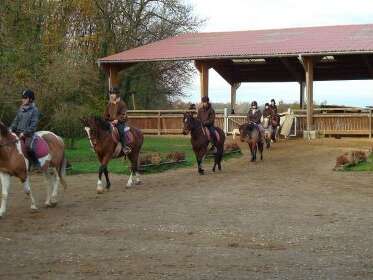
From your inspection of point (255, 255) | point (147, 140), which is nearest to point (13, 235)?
point (255, 255)

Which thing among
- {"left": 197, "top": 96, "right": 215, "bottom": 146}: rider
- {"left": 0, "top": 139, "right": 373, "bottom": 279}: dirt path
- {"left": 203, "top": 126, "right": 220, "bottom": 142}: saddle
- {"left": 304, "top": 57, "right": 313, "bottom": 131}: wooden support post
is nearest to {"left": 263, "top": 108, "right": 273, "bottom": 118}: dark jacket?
{"left": 304, "top": 57, "right": 313, "bottom": 131}: wooden support post

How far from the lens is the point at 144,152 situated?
23422mm

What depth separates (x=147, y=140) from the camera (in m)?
31.0

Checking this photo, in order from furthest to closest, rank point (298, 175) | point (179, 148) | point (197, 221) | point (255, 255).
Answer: point (179, 148) → point (298, 175) → point (197, 221) → point (255, 255)

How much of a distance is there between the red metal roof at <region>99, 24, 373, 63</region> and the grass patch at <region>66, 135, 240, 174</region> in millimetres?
4003

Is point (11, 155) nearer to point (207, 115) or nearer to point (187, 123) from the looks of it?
point (187, 123)

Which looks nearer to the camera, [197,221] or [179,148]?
[197,221]

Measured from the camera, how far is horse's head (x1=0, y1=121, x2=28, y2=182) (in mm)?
10992

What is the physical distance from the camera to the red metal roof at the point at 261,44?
2890 centimetres

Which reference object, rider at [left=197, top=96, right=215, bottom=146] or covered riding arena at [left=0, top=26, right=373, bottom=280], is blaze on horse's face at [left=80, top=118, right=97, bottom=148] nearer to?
covered riding arena at [left=0, top=26, right=373, bottom=280]

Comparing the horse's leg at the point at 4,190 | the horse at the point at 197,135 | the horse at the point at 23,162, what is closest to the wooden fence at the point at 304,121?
the horse at the point at 197,135

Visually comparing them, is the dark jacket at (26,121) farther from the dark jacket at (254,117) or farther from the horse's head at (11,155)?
the dark jacket at (254,117)

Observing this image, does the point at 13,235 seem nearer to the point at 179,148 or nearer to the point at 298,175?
the point at 298,175

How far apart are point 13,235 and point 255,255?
11.5 feet
